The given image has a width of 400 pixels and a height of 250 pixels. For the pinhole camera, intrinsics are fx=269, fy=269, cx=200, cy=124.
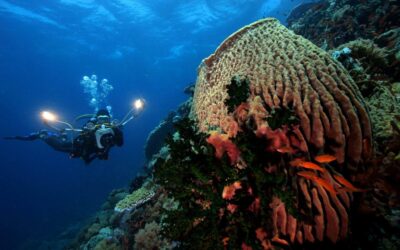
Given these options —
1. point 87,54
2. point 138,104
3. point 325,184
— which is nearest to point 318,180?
point 325,184

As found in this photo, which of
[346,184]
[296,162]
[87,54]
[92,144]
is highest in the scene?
[87,54]

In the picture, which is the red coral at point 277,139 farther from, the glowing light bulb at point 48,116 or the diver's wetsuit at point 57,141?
the diver's wetsuit at point 57,141

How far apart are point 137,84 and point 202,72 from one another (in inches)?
3718

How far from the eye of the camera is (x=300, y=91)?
2.98 meters

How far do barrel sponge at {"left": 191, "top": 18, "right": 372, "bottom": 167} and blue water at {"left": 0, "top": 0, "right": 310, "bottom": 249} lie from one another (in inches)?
1105

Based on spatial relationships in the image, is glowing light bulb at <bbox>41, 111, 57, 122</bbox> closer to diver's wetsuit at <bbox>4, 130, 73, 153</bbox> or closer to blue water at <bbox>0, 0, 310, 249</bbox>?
diver's wetsuit at <bbox>4, 130, 73, 153</bbox>

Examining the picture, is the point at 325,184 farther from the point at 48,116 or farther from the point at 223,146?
the point at 48,116

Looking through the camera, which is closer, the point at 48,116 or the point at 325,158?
the point at 325,158

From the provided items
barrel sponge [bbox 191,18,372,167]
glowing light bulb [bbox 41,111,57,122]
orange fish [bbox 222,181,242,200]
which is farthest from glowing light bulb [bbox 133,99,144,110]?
orange fish [bbox 222,181,242,200]

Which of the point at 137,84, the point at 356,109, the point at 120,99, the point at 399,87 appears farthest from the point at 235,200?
the point at 120,99

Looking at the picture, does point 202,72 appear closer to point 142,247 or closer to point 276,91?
point 276,91

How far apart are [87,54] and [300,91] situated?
182 feet

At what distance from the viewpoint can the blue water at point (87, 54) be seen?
3478 cm

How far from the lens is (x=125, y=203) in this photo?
24.5 ft
